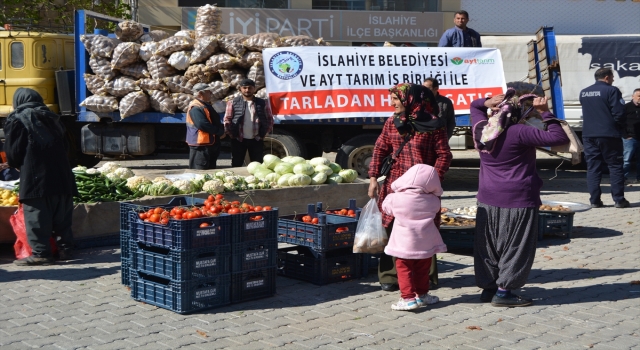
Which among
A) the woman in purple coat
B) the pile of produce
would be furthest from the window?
the woman in purple coat

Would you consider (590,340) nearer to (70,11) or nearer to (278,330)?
(278,330)

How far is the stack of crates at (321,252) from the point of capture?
23.6 feet

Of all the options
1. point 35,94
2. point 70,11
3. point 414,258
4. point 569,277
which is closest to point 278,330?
point 414,258

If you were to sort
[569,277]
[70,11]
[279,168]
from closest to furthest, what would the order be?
[569,277], [279,168], [70,11]

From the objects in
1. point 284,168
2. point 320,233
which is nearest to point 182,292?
point 320,233

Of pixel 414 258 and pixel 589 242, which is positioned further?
pixel 589 242

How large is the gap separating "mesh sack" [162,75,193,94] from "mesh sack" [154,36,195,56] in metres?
0.45

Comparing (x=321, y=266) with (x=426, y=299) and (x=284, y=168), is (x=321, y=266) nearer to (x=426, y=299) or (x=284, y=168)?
(x=426, y=299)

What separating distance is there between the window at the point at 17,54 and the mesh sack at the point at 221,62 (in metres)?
4.02

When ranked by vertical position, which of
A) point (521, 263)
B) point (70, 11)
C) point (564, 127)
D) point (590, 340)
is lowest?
point (590, 340)

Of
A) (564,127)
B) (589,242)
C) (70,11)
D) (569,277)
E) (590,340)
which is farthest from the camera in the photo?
(70,11)

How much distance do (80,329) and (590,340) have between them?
3741 mm

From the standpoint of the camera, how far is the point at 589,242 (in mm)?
9594

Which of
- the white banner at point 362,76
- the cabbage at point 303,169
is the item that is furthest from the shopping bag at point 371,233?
the white banner at point 362,76
